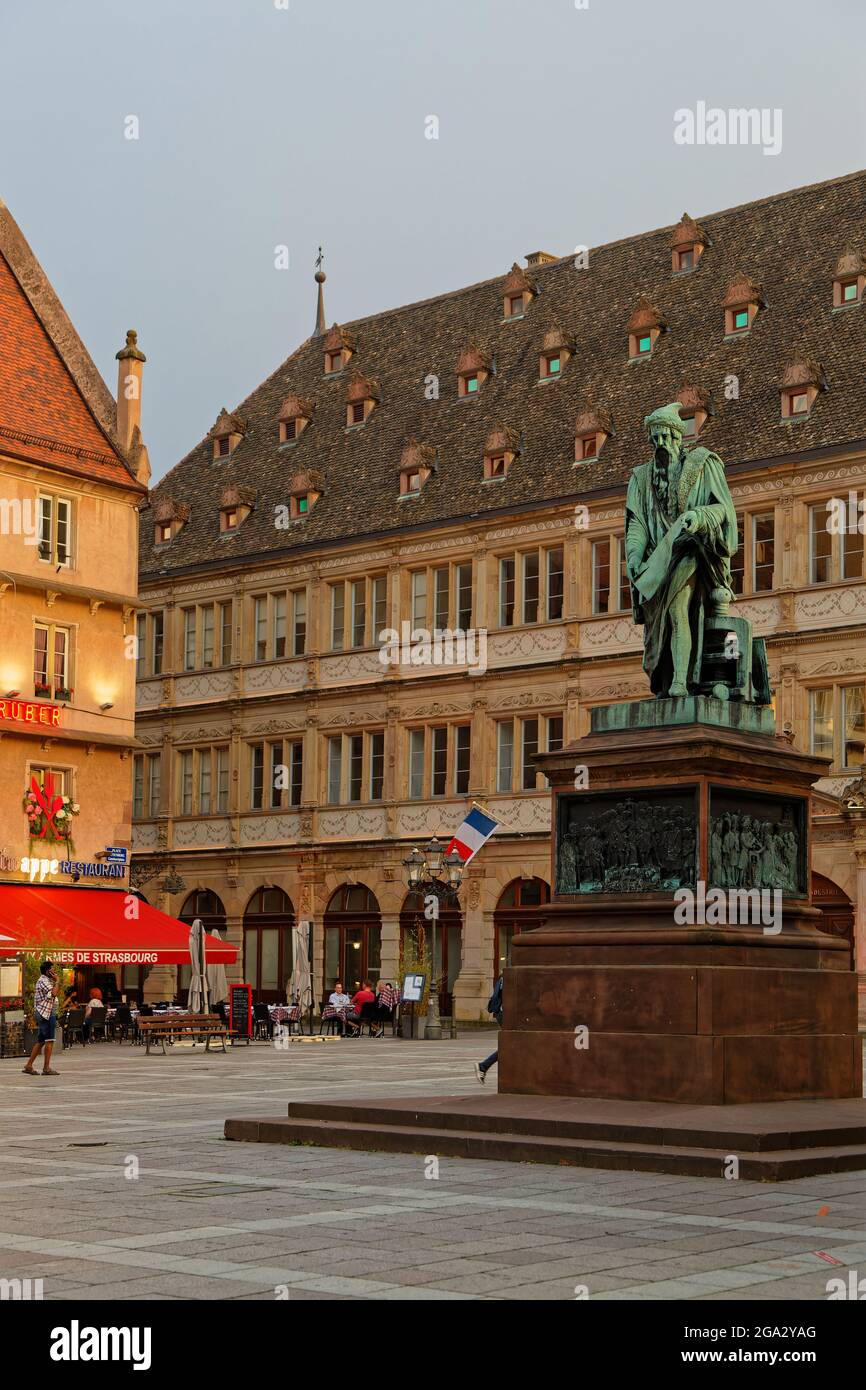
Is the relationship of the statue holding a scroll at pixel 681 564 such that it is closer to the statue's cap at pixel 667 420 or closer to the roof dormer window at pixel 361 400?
the statue's cap at pixel 667 420

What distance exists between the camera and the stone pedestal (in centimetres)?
1484

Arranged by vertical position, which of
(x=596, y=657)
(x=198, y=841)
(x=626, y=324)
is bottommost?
(x=198, y=841)

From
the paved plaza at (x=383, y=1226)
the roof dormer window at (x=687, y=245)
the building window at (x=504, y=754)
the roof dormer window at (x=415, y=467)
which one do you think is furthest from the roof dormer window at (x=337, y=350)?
the paved plaza at (x=383, y=1226)

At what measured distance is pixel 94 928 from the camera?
41156 mm

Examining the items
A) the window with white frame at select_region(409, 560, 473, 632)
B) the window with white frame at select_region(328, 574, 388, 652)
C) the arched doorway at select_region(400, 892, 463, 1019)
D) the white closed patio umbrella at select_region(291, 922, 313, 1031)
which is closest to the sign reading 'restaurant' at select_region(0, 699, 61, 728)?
the white closed patio umbrella at select_region(291, 922, 313, 1031)

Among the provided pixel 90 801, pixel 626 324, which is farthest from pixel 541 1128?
pixel 626 324

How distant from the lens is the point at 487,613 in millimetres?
51156

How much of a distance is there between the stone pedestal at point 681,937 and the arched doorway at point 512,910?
106 feet

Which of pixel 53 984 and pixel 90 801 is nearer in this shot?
pixel 53 984

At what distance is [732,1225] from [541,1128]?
3.76 meters

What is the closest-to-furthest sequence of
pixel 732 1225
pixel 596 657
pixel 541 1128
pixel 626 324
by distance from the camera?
pixel 732 1225
pixel 541 1128
pixel 596 657
pixel 626 324

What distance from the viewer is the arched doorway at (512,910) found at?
48.8 m
